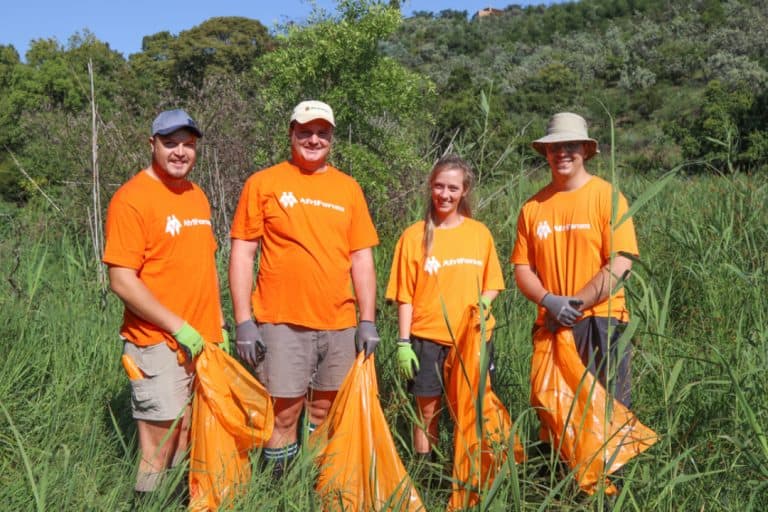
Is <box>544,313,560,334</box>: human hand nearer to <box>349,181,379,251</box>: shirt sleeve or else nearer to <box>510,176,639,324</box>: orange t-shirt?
<box>510,176,639,324</box>: orange t-shirt

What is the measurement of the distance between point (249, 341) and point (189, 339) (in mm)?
300

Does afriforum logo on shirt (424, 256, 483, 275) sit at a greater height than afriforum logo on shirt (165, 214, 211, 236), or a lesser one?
lesser

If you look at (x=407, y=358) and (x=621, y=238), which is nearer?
(x=621, y=238)

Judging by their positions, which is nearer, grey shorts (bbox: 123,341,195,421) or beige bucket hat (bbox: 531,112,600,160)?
grey shorts (bbox: 123,341,195,421)

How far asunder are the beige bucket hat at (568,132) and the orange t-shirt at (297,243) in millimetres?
879

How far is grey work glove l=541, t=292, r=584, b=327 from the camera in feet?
8.20

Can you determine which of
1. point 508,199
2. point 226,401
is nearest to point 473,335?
point 226,401

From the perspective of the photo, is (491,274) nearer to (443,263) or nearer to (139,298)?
(443,263)

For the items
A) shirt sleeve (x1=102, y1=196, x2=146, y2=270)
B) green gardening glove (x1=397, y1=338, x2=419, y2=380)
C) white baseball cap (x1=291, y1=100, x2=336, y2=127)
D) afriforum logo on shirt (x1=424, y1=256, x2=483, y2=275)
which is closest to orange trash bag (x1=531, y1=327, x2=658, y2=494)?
afriforum logo on shirt (x1=424, y1=256, x2=483, y2=275)

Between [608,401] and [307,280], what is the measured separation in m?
1.26

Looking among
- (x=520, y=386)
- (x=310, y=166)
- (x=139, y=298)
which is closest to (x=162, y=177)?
(x=139, y=298)

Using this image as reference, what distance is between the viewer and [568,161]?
8.71 feet

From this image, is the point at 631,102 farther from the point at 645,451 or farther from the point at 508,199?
the point at 645,451

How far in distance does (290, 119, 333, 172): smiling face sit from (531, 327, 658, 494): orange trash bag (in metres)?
1.15
